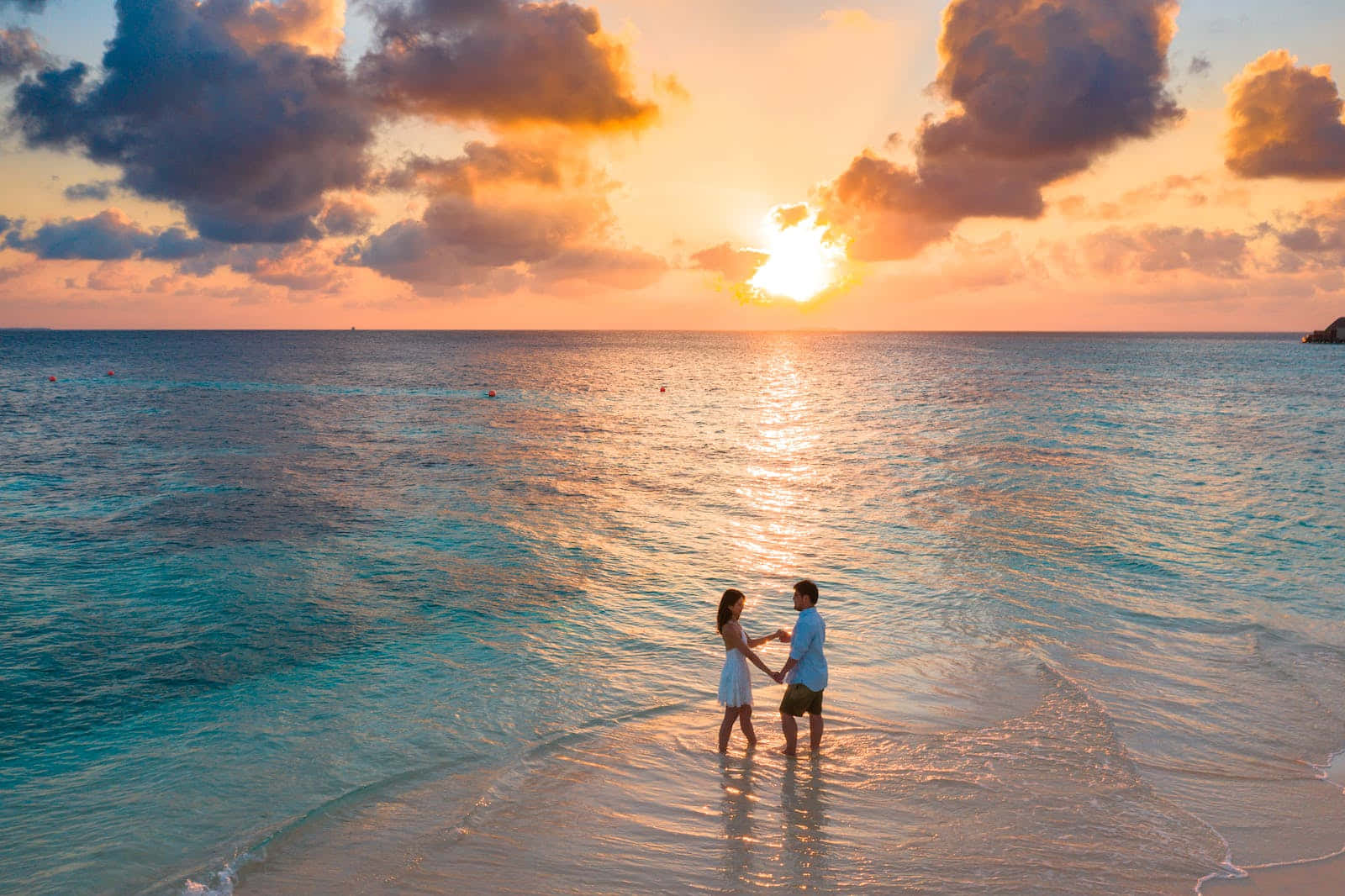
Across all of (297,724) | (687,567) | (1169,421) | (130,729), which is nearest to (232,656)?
(130,729)

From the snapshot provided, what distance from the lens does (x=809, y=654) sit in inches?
360

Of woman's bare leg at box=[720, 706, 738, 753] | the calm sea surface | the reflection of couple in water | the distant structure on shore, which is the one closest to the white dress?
the reflection of couple in water

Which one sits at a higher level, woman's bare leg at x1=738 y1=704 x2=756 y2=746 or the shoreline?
woman's bare leg at x1=738 y1=704 x2=756 y2=746

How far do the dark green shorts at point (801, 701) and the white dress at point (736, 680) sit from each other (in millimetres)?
457

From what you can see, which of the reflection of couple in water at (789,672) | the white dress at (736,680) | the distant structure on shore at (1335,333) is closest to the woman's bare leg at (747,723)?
the reflection of couple in water at (789,672)

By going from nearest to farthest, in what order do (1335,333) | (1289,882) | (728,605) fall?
1. (1289,882)
2. (728,605)
3. (1335,333)

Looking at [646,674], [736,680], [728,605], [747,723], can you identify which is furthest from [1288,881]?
[646,674]

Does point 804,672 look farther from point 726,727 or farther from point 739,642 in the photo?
point 726,727

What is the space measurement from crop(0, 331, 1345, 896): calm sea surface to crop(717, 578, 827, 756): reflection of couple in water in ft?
1.33

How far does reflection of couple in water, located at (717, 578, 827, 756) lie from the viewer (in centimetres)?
900

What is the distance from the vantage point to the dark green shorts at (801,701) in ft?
30.3

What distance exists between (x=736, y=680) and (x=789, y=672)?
635mm

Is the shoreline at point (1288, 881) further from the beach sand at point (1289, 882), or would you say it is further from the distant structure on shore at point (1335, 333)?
the distant structure on shore at point (1335, 333)

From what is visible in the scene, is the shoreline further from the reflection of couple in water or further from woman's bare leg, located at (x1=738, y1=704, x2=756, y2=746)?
woman's bare leg, located at (x1=738, y1=704, x2=756, y2=746)
